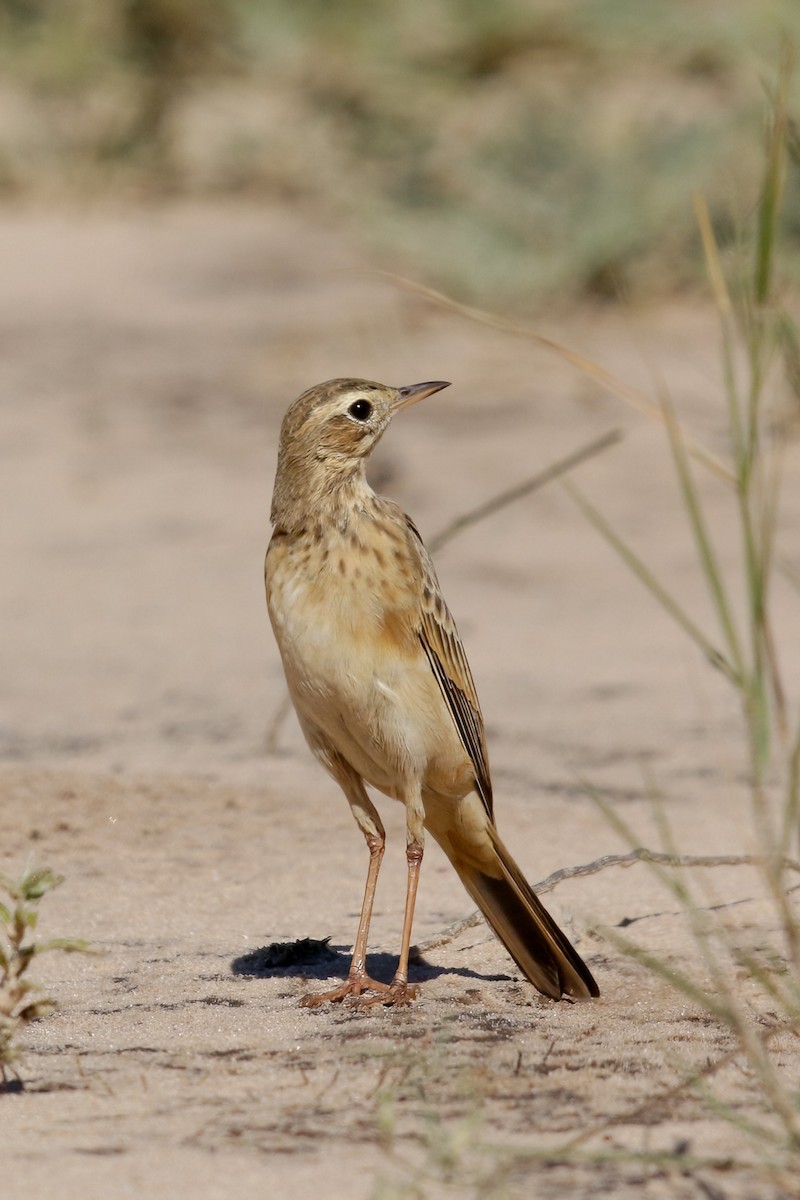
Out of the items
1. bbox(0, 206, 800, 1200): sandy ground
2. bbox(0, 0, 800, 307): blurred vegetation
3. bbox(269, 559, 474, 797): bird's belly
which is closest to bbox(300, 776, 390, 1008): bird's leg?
bbox(0, 206, 800, 1200): sandy ground

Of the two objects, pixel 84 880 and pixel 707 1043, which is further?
pixel 84 880

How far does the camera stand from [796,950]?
9.85 ft

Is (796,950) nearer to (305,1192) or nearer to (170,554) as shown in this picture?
(305,1192)

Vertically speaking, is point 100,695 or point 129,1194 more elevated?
point 100,695

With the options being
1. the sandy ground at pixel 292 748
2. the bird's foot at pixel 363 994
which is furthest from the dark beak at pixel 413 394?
the bird's foot at pixel 363 994

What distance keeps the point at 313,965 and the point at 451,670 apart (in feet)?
2.84

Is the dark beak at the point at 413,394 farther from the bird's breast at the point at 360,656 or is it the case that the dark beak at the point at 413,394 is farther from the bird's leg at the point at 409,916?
the bird's leg at the point at 409,916

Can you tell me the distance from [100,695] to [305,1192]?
15.4ft

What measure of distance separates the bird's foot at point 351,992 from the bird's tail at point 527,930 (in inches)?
13.7

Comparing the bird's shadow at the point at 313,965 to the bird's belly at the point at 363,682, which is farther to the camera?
the bird's shadow at the point at 313,965

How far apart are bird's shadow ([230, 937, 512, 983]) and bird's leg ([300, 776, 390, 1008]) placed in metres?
0.08

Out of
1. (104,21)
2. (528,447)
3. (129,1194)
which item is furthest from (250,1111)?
(104,21)

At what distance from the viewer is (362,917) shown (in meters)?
4.30

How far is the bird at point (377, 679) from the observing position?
4219mm
